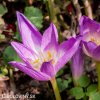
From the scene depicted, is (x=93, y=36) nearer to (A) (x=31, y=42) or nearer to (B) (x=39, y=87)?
(A) (x=31, y=42)

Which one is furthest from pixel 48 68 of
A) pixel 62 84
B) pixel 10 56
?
pixel 10 56

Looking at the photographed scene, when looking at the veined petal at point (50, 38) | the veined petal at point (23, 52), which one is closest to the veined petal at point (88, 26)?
the veined petal at point (50, 38)

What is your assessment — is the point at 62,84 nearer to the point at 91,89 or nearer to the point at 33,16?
the point at 91,89

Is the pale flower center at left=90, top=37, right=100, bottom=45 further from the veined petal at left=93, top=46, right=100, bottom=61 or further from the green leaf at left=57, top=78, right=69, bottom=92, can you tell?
the green leaf at left=57, top=78, right=69, bottom=92

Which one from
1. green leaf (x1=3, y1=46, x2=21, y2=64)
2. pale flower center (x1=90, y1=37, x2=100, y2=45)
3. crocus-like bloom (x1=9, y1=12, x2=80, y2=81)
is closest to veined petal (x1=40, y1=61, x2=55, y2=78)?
crocus-like bloom (x1=9, y1=12, x2=80, y2=81)

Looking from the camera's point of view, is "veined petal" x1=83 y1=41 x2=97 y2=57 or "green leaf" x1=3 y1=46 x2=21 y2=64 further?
"green leaf" x1=3 y1=46 x2=21 y2=64

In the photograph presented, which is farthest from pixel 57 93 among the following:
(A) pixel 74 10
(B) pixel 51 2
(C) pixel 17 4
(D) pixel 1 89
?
(C) pixel 17 4

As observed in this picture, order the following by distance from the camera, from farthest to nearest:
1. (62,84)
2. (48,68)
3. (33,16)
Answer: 1. (33,16)
2. (62,84)
3. (48,68)
